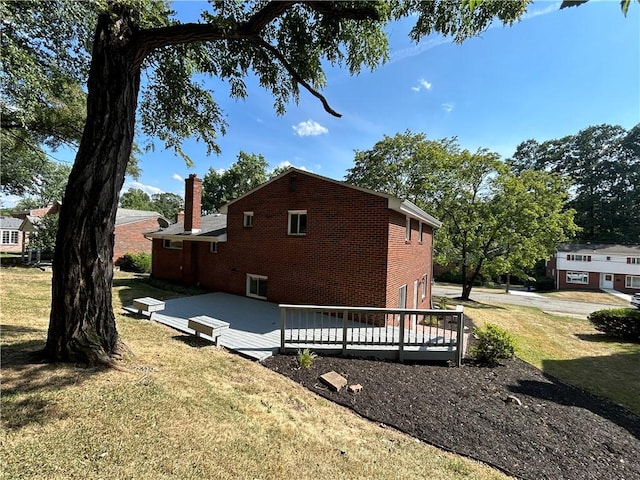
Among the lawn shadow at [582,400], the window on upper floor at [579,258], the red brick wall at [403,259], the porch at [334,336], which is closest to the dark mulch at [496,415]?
the lawn shadow at [582,400]

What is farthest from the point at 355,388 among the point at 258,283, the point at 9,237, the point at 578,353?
the point at 9,237

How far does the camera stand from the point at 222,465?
310cm

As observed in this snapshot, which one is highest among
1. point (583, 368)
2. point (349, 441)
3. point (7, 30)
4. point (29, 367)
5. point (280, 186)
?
point (7, 30)

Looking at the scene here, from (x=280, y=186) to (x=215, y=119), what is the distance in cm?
420

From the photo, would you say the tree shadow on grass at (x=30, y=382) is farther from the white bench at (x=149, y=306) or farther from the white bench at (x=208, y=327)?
the white bench at (x=149, y=306)

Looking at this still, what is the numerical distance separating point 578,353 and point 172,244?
19.6 metres

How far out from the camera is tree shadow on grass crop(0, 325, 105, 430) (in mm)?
3406

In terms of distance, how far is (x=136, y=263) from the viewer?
20.4 metres

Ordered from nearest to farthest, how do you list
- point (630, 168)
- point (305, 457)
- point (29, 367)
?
point (305, 457), point (29, 367), point (630, 168)

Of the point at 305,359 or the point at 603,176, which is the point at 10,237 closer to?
the point at 305,359

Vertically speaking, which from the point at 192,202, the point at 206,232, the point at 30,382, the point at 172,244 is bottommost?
the point at 30,382

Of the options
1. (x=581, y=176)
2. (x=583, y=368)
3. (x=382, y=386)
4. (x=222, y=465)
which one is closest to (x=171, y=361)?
(x=222, y=465)

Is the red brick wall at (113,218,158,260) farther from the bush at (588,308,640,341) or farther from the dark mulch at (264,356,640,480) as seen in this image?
the bush at (588,308,640,341)

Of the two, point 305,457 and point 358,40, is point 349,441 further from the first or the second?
point 358,40
